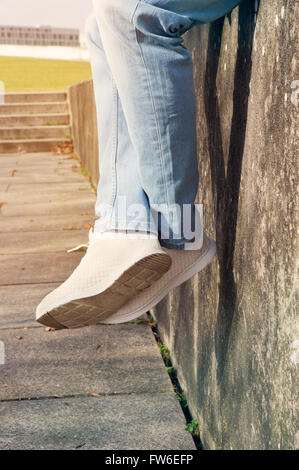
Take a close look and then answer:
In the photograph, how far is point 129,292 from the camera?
149 cm

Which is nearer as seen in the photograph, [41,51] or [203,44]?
[203,44]

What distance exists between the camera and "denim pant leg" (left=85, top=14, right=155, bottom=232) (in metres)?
1.40

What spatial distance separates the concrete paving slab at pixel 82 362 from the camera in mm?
2238

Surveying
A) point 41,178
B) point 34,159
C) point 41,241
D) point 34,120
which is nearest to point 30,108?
point 34,120

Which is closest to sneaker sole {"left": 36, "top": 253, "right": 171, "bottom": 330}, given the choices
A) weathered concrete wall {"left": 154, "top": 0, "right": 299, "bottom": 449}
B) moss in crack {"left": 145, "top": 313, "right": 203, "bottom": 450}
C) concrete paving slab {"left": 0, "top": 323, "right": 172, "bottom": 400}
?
weathered concrete wall {"left": 154, "top": 0, "right": 299, "bottom": 449}

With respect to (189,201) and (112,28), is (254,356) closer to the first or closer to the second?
(189,201)

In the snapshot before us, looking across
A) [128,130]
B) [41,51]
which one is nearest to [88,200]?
[128,130]

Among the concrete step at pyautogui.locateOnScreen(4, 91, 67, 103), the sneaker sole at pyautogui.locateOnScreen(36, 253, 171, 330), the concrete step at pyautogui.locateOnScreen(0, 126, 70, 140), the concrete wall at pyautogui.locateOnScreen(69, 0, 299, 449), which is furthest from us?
the concrete step at pyautogui.locateOnScreen(4, 91, 67, 103)

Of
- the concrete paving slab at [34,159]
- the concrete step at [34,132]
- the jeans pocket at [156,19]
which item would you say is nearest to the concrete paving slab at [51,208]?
the concrete paving slab at [34,159]

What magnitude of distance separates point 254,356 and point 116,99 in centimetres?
70

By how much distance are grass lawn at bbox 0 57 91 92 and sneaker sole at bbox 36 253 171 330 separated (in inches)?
568

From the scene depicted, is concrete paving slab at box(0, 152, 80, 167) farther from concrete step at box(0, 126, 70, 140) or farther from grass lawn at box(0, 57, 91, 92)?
grass lawn at box(0, 57, 91, 92)

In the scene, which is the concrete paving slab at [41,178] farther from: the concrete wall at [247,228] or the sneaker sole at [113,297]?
the sneaker sole at [113,297]

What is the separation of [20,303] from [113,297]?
1868 mm
